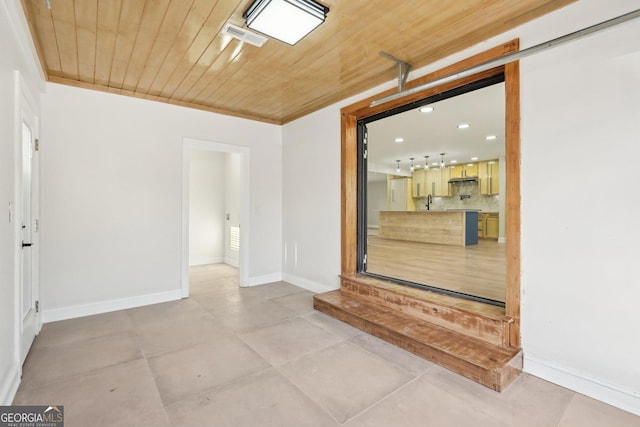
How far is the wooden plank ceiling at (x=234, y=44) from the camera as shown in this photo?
211cm

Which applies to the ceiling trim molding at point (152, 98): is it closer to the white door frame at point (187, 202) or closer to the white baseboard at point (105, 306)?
the white door frame at point (187, 202)

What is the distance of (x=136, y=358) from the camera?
8.04 feet

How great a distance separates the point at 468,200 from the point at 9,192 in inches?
431

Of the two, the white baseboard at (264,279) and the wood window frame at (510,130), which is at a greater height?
the wood window frame at (510,130)

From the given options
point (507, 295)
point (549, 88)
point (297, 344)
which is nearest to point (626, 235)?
point (507, 295)

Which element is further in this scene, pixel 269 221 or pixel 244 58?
pixel 269 221

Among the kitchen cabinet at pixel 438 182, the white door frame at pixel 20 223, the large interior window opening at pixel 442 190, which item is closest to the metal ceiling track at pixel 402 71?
the large interior window opening at pixel 442 190

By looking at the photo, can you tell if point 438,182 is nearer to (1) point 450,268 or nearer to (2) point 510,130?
(1) point 450,268

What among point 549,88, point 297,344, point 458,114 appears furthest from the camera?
point 458,114

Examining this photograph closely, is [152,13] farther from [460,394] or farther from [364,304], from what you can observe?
[460,394]

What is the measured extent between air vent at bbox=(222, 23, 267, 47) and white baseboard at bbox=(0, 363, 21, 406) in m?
2.66

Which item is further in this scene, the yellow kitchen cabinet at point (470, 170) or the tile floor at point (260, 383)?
the yellow kitchen cabinet at point (470, 170)

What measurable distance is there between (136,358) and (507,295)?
292cm

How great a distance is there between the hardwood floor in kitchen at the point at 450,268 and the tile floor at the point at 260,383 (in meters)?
1.35
